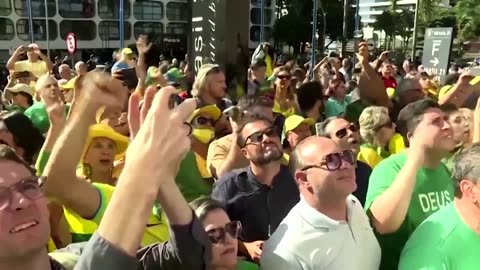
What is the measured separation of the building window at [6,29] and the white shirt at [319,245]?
140 feet

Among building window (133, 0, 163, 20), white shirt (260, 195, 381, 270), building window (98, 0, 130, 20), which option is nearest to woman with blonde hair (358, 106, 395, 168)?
white shirt (260, 195, 381, 270)

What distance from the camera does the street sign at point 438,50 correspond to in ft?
33.2

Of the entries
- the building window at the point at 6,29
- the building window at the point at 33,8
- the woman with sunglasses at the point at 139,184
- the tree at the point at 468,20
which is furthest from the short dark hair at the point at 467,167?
the tree at the point at 468,20

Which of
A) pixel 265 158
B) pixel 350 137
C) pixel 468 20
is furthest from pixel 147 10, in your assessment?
pixel 265 158

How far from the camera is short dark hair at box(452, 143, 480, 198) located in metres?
2.34

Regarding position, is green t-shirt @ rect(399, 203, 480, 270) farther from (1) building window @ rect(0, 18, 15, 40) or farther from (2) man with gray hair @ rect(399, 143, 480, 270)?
(1) building window @ rect(0, 18, 15, 40)

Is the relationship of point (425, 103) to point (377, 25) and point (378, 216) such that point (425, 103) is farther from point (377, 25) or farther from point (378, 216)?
point (377, 25)

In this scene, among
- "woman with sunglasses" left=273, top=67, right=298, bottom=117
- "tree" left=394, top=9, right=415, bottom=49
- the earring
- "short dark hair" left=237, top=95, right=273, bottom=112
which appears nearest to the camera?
the earring

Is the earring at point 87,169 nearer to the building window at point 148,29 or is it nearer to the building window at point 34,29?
the building window at point 34,29

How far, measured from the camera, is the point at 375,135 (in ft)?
14.4

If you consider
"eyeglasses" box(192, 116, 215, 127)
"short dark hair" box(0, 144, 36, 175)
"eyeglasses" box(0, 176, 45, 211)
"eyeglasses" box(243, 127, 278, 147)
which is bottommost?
"eyeglasses" box(192, 116, 215, 127)

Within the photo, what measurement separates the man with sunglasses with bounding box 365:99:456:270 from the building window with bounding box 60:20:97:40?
1766 inches

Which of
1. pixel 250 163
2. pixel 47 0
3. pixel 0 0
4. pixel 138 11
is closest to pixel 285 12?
pixel 138 11

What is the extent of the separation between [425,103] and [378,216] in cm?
74
